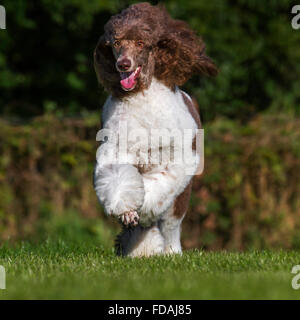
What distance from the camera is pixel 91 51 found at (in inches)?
460

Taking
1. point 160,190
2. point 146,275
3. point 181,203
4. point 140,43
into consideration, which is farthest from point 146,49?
point 146,275

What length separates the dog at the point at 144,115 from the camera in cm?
505

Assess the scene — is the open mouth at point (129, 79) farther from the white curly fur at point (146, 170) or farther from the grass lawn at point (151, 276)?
the grass lawn at point (151, 276)

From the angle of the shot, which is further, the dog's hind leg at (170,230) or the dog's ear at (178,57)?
the dog's hind leg at (170,230)

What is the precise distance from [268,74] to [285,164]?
343cm

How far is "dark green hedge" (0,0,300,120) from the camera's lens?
1122 centimetres

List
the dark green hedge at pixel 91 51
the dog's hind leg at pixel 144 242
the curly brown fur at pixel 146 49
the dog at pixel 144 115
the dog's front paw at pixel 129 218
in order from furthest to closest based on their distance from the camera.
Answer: the dark green hedge at pixel 91 51 < the dog's hind leg at pixel 144 242 < the curly brown fur at pixel 146 49 < the dog at pixel 144 115 < the dog's front paw at pixel 129 218

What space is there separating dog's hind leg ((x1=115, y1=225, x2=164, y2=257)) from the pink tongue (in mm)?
1094

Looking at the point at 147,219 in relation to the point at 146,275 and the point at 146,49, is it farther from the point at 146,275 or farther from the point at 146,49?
the point at 146,49

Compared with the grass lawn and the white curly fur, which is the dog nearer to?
the white curly fur

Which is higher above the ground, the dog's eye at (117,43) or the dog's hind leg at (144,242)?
the dog's eye at (117,43)

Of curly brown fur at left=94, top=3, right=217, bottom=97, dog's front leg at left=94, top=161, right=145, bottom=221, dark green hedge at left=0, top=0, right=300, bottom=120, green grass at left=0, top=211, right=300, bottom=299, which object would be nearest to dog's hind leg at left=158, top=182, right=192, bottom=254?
green grass at left=0, top=211, right=300, bottom=299

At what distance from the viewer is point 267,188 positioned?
905 cm

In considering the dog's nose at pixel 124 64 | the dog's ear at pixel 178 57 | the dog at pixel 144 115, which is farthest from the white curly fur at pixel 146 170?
the dog's nose at pixel 124 64
